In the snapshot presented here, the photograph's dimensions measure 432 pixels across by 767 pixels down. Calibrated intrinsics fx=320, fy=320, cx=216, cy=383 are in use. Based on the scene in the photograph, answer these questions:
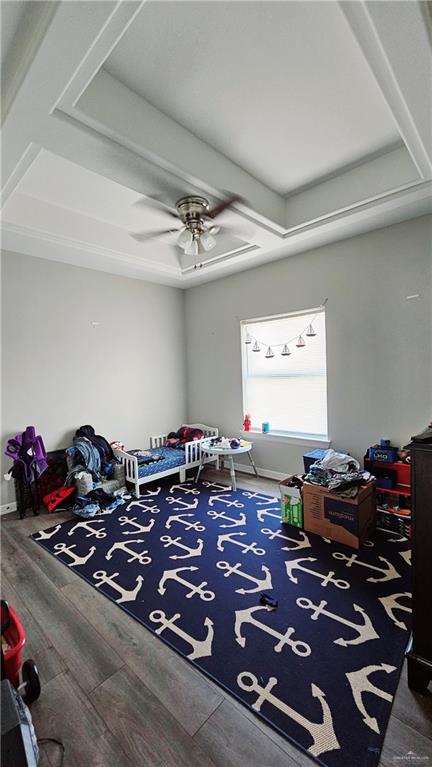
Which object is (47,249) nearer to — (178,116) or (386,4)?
(178,116)

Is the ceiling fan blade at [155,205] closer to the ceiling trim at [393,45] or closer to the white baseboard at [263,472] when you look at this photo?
the ceiling trim at [393,45]

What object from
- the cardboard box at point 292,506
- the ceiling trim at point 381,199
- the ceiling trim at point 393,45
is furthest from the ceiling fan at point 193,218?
the cardboard box at point 292,506

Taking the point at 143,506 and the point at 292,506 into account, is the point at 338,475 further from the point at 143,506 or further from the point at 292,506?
the point at 143,506

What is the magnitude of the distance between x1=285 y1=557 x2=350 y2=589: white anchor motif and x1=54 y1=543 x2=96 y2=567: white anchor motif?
1.56 meters

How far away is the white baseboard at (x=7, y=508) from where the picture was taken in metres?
3.41

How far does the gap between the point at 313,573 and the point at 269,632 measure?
0.62 meters

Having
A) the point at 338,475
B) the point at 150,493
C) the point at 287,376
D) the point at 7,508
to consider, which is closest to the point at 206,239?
Result: the point at 287,376

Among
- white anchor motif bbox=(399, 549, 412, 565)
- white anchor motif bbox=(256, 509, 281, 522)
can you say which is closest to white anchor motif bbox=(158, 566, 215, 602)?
white anchor motif bbox=(256, 509, 281, 522)

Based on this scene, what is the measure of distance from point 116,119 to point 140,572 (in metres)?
2.93

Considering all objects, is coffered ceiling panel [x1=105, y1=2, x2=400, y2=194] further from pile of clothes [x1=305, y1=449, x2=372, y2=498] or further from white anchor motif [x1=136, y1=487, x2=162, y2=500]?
white anchor motif [x1=136, y1=487, x2=162, y2=500]

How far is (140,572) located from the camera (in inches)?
92.2

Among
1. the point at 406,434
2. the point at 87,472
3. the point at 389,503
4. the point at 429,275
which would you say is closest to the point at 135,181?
the point at 429,275

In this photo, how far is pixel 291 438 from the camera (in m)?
4.02

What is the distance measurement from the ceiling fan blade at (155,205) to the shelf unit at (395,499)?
9.31 ft
